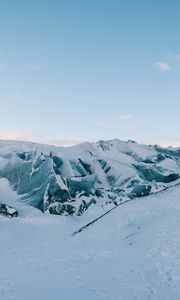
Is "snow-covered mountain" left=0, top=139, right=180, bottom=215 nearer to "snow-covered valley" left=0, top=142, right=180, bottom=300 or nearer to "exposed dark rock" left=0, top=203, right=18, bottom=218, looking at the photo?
"exposed dark rock" left=0, top=203, right=18, bottom=218

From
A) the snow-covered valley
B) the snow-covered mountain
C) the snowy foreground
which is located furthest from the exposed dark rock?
the snowy foreground

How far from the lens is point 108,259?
24109 millimetres

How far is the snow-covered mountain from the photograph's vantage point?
2298 inches

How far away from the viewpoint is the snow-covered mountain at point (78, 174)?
58.4m

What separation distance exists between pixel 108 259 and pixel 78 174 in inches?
1786

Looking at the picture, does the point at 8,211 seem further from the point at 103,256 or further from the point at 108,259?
the point at 108,259

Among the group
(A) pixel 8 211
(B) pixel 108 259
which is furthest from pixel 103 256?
(A) pixel 8 211

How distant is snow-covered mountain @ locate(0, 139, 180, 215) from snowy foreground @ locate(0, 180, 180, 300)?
13.8m

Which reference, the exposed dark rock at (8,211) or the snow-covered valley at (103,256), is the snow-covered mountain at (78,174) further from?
the snow-covered valley at (103,256)

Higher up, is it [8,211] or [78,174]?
[78,174]

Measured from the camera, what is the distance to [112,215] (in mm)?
39875

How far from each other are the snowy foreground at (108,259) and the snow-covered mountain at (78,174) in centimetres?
1377

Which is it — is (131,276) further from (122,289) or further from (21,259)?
(21,259)

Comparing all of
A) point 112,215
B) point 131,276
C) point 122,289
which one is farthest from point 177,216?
point 122,289
